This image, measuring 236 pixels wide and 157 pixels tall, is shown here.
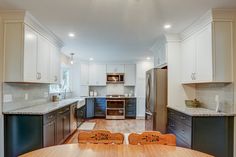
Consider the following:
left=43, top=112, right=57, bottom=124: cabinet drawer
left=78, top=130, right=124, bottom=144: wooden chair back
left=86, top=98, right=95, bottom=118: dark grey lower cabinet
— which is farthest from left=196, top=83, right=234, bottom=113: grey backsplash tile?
left=86, top=98, right=95, bottom=118: dark grey lower cabinet

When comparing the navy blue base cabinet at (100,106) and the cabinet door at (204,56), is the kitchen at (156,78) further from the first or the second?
the navy blue base cabinet at (100,106)

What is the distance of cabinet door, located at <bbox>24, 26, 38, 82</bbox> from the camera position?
10.7 ft

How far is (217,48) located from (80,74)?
635 centimetres

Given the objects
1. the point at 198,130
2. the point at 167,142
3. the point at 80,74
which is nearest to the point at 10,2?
the point at 167,142

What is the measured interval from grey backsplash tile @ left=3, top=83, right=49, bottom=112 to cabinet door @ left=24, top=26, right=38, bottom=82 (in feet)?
1.06

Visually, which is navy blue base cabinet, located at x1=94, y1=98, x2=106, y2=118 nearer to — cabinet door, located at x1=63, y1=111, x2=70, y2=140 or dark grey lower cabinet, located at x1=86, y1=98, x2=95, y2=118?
dark grey lower cabinet, located at x1=86, y1=98, x2=95, y2=118

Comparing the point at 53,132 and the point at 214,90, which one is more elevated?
the point at 214,90

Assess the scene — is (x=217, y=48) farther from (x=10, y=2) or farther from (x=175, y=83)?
(x=10, y=2)

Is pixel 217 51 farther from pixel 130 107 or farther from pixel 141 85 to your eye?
pixel 130 107

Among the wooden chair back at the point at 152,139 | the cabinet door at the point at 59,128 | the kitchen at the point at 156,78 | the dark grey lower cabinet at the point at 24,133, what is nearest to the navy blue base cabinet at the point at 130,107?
the kitchen at the point at 156,78

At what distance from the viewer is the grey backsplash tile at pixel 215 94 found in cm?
310

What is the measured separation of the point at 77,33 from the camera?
4.29 m

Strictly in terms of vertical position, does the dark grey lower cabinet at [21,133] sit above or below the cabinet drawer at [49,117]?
below

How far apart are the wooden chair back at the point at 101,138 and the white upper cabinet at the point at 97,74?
22.7 ft
